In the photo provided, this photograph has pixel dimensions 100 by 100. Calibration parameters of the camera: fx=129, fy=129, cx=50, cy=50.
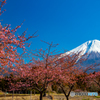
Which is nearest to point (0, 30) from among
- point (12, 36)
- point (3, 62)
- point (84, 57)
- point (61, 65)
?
point (12, 36)

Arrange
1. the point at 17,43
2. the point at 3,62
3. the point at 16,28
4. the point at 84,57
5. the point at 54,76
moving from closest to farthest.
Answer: the point at 3,62 < the point at 17,43 < the point at 16,28 < the point at 54,76 < the point at 84,57

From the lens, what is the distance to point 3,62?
411cm

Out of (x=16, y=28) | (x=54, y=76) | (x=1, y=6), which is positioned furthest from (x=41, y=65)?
(x=1, y=6)

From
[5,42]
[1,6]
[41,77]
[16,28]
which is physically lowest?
[41,77]

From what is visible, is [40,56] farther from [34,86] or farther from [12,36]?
[12,36]

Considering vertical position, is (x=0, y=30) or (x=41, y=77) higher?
(x=0, y=30)

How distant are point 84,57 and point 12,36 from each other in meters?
7.51

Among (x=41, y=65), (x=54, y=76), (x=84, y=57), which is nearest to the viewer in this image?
(x=54, y=76)

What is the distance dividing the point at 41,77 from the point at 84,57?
4182mm

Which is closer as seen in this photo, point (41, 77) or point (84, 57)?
point (41, 77)

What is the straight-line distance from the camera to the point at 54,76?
8.20 m

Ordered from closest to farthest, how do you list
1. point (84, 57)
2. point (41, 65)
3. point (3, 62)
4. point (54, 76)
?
1. point (3, 62)
2. point (54, 76)
3. point (41, 65)
4. point (84, 57)

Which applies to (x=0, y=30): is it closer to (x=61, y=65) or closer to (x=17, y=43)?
(x=17, y=43)

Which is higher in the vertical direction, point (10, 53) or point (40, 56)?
point (40, 56)
